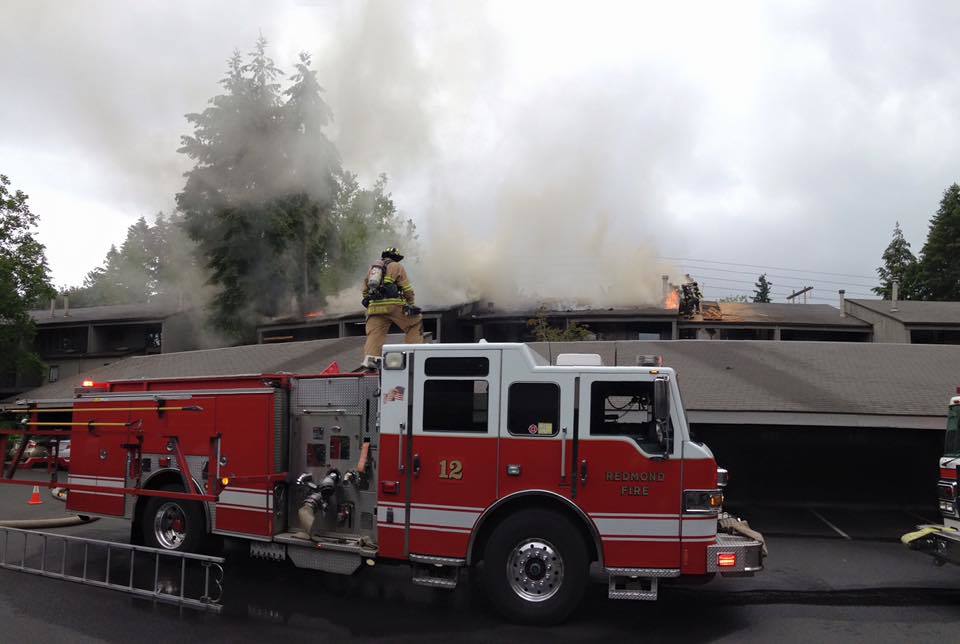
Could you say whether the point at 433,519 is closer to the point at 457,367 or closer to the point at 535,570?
the point at 535,570

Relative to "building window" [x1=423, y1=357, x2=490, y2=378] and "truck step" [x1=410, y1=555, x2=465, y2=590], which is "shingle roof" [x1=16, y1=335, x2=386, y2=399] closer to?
"building window" [x1=423, y1=357, x2=490, y2=378]

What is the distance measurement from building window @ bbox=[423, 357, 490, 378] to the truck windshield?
19.6ft

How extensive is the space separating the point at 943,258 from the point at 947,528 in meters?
46.9

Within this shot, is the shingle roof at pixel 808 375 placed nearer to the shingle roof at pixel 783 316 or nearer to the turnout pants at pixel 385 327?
the turnout pants at pixel 385 327

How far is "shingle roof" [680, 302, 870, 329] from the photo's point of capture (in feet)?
90.2

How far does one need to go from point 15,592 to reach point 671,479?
22.1ft

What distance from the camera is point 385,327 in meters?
8.85

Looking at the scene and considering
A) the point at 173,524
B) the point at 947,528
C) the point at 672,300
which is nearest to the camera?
the point at 947,528

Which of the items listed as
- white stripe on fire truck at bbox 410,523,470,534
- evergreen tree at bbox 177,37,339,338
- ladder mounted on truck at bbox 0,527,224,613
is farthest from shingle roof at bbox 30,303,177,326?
white stripe on fire truck at bbox 410,523,470,534

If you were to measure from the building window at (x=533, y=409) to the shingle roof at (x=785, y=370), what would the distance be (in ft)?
13.0

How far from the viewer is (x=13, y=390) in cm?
3816

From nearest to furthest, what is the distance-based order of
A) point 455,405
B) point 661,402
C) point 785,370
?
point 661,402
point 455,405
point 785,370

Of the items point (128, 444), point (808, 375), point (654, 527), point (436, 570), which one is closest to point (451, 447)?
point (436, 570)

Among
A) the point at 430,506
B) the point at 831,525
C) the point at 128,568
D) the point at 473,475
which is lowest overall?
the point at 831,525
